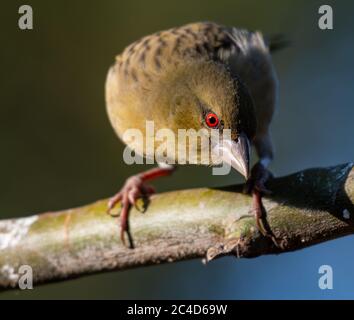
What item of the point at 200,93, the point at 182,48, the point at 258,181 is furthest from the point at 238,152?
the point at 182,48

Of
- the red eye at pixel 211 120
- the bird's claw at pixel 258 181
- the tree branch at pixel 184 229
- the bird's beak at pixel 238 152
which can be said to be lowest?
the tree branch at pixel 184 229

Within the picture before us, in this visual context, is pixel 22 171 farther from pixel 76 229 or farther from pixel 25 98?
pixel 76 229

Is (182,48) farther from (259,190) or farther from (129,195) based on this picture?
(259,190)

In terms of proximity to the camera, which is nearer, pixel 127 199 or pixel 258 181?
pixel 258 181

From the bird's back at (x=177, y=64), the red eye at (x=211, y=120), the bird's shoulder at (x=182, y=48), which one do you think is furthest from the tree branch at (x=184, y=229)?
the bird's shoulder at (x=182, y=48)

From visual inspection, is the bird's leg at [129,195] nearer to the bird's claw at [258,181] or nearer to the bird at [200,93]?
the bird at [200,93]

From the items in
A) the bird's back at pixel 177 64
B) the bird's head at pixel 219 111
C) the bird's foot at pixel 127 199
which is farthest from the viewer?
the bird's back at pixel 177 64

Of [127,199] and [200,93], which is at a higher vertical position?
[200,93]

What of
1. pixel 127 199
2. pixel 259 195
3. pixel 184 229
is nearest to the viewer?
pixel 259 195
